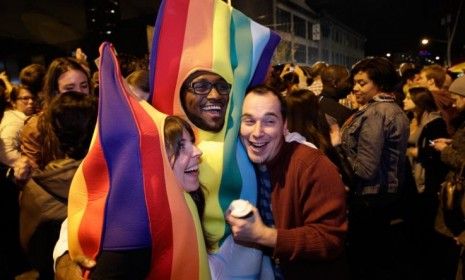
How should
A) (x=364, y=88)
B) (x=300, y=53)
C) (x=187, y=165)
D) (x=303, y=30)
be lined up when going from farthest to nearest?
1. (x=303, y=30)
2. (x=300, y=53)
3. (x=364, y=88)
4. (x=187, y=165)

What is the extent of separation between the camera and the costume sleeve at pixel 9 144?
3.36 meters

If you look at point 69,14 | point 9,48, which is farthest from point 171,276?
point 69,14

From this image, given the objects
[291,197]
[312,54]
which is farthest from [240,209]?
[312,54]

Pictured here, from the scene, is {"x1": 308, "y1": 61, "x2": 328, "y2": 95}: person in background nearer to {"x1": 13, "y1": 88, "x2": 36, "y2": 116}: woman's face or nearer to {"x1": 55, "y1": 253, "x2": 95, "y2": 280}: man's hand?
{"x1": 13, "y1": 88, "x2": 36, "y2": 116}: woman's face

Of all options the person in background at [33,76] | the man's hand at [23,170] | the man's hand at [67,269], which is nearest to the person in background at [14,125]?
the person in background at [33,76]

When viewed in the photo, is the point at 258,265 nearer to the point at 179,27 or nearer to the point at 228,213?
the point at 228,213

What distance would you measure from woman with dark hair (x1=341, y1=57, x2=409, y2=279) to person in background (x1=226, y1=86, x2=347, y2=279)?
5.38 ft

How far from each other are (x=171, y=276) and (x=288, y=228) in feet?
2.25

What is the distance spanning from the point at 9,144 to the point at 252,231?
2765 millimetres


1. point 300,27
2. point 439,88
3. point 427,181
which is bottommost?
point 427,181

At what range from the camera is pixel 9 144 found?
3.48 metres

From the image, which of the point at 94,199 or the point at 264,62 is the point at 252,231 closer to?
the point at 94,199

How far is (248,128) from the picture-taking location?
5.82 ft

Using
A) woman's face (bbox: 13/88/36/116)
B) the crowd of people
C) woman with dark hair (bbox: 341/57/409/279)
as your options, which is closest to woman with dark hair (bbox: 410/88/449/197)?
the crowd of people
